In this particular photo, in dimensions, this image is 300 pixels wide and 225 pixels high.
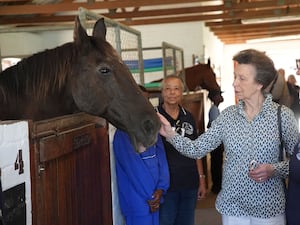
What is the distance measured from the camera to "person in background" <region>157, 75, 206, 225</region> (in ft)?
9.71

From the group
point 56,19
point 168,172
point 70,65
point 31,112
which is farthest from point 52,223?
point 56,19

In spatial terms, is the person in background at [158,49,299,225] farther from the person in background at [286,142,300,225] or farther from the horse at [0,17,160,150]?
the horse at [0,17,160,150]

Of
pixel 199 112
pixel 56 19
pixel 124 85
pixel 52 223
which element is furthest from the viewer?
pixel 56 19

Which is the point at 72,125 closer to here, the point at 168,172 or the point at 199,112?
the point at 168,172

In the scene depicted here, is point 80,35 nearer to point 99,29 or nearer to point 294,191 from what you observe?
point 99,29

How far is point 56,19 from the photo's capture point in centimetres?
873

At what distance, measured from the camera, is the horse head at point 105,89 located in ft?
7.37

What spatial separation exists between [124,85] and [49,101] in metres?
0.37

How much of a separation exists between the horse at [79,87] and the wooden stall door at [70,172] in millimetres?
147

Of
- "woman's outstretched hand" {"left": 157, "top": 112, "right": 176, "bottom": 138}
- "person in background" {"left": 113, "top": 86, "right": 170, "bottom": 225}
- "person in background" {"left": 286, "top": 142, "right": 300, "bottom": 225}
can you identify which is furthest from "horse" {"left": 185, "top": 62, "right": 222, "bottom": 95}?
"person in background" {"left": 286, "top": 142, "right": 300, "bottom": 225}

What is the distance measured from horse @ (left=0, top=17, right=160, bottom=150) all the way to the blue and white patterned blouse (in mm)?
384

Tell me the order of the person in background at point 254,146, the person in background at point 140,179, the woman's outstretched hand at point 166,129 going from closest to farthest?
the person in background at point 254,146
the woman's outstretched hand at point 166,129
the person in background at point 140,179

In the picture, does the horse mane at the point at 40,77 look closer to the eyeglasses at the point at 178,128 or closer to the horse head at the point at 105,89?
the horse head at the point at 105,89

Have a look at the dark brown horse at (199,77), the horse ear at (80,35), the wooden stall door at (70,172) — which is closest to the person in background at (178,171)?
the wooden stall door at (70,172)
